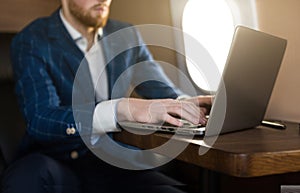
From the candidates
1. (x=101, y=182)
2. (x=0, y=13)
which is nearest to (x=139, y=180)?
(x=101, y=182)

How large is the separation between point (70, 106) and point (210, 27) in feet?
2.44

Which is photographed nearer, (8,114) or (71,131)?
(71,131)

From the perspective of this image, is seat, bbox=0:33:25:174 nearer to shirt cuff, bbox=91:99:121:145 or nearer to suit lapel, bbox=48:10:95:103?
suit lapel, bbox=48:10:95:103

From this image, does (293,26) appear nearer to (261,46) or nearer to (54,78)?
(261,46)

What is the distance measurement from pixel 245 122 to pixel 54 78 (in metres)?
0.63

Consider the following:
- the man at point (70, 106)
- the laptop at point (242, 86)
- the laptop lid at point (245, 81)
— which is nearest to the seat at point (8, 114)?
the man at point (70, 106)

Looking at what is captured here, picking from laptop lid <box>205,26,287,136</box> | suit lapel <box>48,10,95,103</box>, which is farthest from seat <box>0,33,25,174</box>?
laptop lid <box>205,26,287,136</box>

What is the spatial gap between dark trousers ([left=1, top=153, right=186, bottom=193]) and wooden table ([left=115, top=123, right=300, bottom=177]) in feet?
0.82

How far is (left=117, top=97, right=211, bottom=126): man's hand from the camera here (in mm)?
790

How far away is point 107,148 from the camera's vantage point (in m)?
0.97

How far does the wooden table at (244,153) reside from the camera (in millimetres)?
551

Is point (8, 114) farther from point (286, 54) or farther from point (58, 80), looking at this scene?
point (286, 54)

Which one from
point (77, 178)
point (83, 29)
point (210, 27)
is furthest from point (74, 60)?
point (210, 27)

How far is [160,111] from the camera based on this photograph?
80 cm
